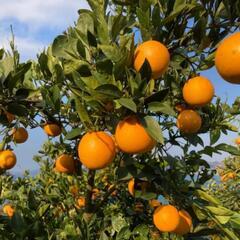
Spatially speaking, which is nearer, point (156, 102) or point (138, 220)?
point (156, 102)

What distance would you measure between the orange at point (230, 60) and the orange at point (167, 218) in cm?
95

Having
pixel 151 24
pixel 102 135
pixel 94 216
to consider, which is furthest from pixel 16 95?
pixel 94 216

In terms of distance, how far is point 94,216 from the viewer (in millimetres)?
2781

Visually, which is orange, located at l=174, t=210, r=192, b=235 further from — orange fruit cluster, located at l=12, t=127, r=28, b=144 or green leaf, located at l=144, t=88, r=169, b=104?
orange fruit cluster, located at l=12, t=127, r=28, b=144

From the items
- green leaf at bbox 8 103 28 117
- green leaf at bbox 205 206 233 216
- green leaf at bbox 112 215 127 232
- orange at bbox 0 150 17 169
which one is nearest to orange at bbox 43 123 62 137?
orange at bbox 0 150 17 169

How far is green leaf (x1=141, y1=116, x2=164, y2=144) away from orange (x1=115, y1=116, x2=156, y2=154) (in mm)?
30

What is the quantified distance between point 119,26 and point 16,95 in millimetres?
677

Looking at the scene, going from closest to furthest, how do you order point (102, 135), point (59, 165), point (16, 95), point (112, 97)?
point (112, 97)
point (102, 135)
point (16, 95)
point (59, 165)

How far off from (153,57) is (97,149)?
A: 17.1 inches

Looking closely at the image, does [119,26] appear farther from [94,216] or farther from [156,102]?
[94,216]

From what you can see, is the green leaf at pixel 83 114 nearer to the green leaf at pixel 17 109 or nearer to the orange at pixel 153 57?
the orange at pixel 153 57

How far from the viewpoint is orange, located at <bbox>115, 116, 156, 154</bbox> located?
5.16 ft

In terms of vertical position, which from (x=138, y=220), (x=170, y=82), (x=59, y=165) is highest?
(x=170, y=82)

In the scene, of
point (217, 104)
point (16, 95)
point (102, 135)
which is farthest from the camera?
point (217, 104)
